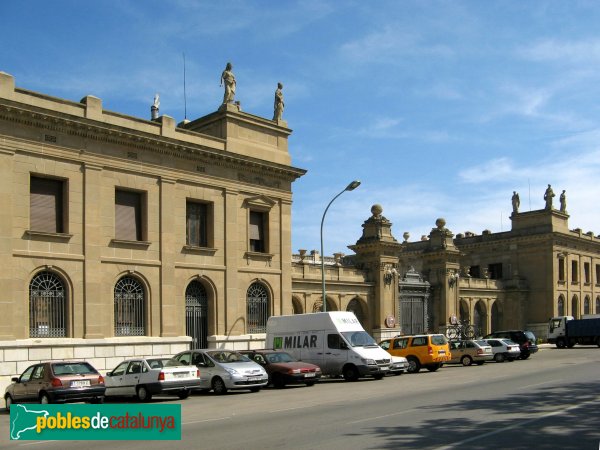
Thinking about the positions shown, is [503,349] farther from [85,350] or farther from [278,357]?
[85,350]

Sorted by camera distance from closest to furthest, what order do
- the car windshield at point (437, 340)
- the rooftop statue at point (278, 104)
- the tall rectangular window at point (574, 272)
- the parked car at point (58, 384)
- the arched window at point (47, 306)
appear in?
the parked car at point (58, 384)
the arched window at point (47, 306)
the car windshield at point (437, 340)
the rooftop statue at point (278, 104)
the tall rectangular window at point (574, 272)

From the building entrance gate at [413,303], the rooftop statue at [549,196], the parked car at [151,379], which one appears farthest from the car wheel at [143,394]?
the rooftop statue at [549,196]

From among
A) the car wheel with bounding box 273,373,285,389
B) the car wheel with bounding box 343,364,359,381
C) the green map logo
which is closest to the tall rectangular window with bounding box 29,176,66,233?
the car wheel with bounding box 273,373,285,389

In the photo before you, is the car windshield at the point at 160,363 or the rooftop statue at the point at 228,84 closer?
the car windshield at the point at 160,363

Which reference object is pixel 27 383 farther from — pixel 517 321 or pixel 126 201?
pixel 517 321

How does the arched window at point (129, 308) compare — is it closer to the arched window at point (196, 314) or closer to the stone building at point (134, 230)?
the stone building at point (134, 230)

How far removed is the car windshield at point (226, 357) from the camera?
22.9 m

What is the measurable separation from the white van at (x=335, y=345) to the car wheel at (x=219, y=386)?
559cm

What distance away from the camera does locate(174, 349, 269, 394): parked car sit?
72.1ft

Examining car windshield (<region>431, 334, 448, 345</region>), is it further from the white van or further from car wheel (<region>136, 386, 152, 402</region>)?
car wheel (<region>136, 386, 152, 402</region>)

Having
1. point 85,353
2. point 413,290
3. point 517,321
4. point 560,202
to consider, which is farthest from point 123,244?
point 560,202

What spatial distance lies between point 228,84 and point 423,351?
554 inches

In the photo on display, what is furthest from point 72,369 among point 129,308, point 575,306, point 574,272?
point 575,306

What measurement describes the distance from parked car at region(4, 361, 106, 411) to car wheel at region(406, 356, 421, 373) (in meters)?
15.0
